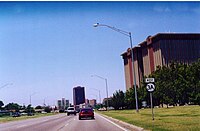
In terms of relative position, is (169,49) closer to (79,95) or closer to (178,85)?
(178,85)

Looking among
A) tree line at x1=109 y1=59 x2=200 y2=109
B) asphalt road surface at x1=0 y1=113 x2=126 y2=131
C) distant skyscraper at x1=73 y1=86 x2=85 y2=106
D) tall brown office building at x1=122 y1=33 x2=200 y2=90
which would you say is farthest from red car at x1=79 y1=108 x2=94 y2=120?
distant skyscraper at x1=73 y1=86 x2=85 y2=106

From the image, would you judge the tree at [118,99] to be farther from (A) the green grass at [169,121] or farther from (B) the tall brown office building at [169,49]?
(A) the green grass at [169,121]

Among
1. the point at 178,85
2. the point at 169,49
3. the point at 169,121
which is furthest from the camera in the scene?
the point at 169,49

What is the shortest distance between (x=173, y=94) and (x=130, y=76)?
81.2m

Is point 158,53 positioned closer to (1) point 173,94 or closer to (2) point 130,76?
(2) point 130,76

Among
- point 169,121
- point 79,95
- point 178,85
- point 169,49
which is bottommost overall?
point 169,121

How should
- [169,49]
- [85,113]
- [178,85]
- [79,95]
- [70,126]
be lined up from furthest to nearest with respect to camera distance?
[79,95] < [169,49] < [178,85] < [85,113] < [70,126]

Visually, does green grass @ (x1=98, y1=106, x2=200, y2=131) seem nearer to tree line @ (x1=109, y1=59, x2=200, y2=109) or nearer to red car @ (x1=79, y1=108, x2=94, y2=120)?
red car @ (x1=79, y1=108, x2=94, y2=120)

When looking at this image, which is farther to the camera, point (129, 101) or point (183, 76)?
point (129, 101)

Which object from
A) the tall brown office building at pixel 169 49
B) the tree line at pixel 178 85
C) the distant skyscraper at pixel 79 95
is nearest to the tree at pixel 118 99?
the tall brown office building at pixel 169 49

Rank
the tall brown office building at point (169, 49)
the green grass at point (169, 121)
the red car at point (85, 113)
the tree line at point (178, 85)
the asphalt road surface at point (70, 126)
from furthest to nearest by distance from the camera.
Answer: the tall brown office building at point (169, 49)
the tree line at point (178, 85)
the red car at point (85, 113)
the asphalt road surface at point (70, 126)
the green grass at point (169, 121)

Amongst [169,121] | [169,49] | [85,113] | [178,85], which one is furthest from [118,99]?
[169,121]

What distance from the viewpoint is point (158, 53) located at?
128125 millimetres

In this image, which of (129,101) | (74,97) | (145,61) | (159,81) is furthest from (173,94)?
(74,97)
